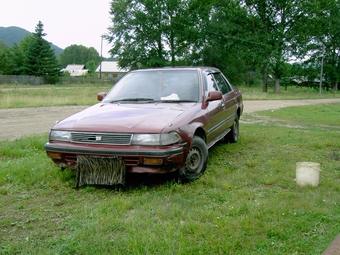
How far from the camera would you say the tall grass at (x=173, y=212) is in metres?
2.69

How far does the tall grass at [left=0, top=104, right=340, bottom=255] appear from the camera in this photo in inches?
106

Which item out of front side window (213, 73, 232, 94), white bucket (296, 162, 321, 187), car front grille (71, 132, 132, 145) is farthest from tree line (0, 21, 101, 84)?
white bucket (296, 162, 321, 187)

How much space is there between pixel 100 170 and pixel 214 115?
7.18 feet

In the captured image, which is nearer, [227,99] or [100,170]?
[100,170]

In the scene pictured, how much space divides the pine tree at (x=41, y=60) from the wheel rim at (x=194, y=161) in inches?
1921

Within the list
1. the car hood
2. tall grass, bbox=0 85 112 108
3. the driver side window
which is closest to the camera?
the car hood

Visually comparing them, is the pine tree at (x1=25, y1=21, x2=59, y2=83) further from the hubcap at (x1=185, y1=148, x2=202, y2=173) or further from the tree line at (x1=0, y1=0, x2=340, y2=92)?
the hubcap at (x1=185, y1=148, x2=202, y2=173)

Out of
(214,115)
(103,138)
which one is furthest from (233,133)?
(103,138)

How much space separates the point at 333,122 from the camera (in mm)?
11805

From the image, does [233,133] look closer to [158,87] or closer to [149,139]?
[158,87]

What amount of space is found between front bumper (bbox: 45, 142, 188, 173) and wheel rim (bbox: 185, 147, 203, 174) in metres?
0.26

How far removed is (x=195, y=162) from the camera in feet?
15.0

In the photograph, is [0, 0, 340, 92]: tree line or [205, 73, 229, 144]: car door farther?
[0, 0, 340, 92]: tree line

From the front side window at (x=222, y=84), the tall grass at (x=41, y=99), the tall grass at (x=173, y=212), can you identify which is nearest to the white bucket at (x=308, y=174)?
the tall grass at (x=173, y=212)
